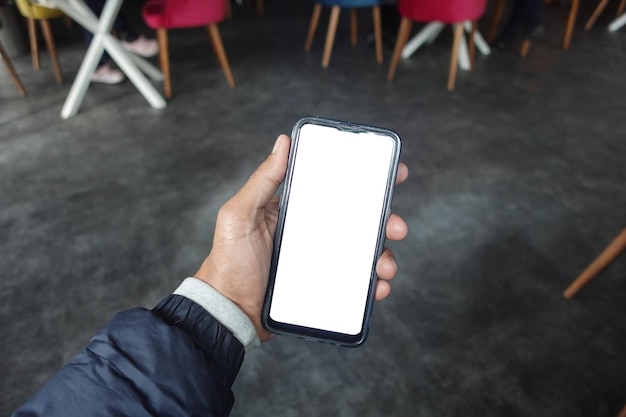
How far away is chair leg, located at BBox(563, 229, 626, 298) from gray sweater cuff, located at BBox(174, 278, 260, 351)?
3.23 ft

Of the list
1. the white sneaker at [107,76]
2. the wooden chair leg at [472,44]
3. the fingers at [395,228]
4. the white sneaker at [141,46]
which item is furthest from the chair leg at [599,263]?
the white sneaker at [141,46]

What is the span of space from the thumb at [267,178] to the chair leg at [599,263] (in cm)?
93

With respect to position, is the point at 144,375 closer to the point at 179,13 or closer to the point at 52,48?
the point at 179,13

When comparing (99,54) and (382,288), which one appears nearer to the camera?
(382,288)

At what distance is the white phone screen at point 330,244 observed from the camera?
771mm

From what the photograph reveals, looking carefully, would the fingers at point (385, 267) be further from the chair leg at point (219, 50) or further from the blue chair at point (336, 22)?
the blue chair at point (336, 22)

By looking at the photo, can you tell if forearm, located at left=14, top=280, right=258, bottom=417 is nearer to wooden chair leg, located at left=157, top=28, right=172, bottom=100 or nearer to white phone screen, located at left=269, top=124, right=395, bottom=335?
white phone screen, located at left=269, top=124, right=395, bottom=335

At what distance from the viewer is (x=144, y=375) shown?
581mm

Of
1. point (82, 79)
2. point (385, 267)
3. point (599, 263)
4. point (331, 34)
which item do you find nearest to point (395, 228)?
point (385, 267)

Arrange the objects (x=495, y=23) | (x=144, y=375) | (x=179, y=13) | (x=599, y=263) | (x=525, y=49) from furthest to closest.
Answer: (x=495, y=23)
(x=525, y=49)
(x=179, y=13)
(x=599, y=263)
(x=144, y=375)

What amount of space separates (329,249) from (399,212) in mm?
872

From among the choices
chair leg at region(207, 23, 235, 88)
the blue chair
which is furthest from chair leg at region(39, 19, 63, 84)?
the blue chair

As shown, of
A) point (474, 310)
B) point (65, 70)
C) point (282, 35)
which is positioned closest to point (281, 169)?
point (474, 310)

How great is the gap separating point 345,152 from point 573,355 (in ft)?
2.94
